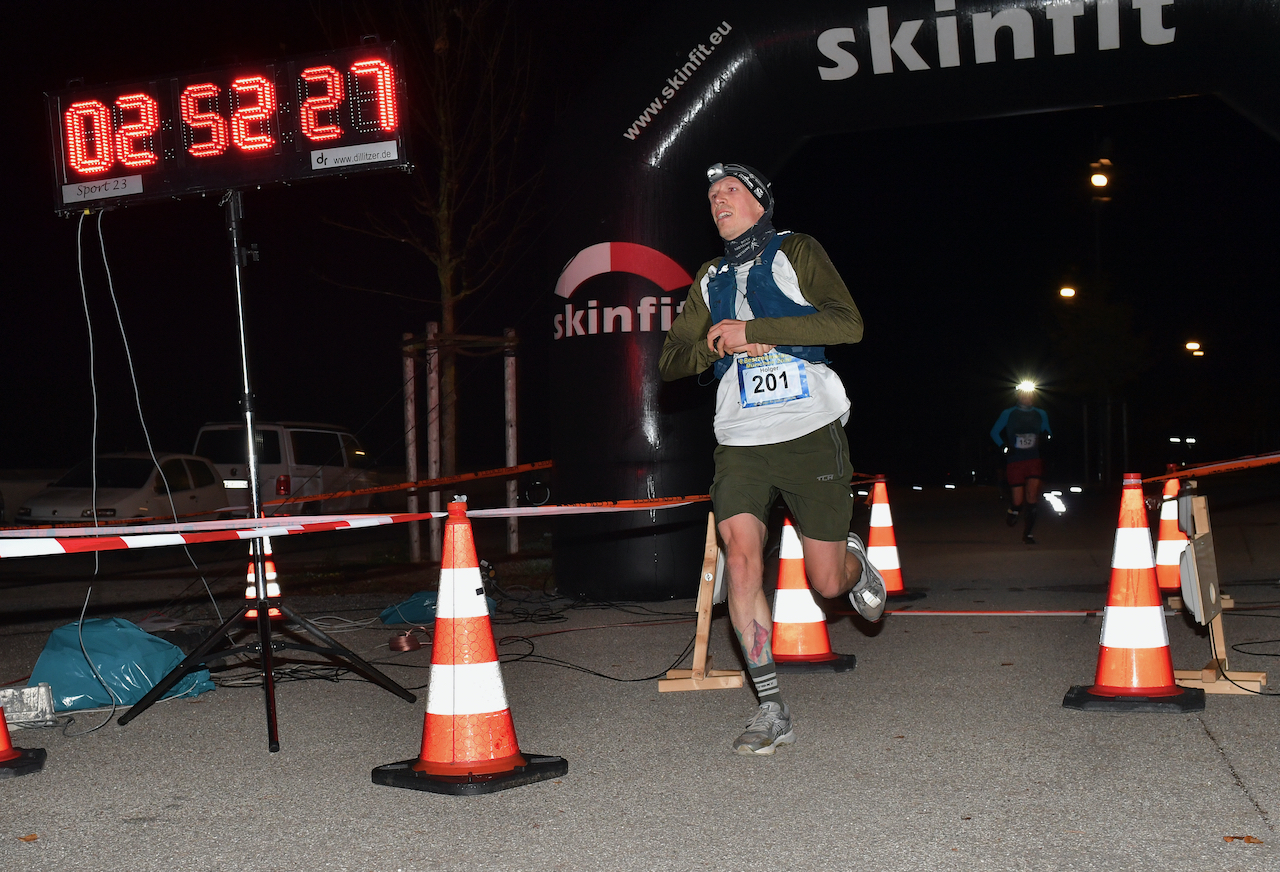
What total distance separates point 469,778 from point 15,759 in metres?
1.83

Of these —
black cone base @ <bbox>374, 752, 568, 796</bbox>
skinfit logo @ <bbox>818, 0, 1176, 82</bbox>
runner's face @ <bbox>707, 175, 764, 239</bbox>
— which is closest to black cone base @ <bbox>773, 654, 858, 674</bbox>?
black cone base @ <bbox>374, 752, 568, 796</bbox>

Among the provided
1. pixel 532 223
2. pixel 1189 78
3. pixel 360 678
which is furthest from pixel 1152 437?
pixel 360 678

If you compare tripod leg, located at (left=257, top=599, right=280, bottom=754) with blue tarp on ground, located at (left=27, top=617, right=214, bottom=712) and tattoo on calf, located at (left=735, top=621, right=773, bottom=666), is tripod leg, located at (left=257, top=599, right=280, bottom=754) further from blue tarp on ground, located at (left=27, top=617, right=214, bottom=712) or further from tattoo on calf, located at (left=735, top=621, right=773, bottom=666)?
tattoo on calf, located at (left=735, top=621, right=773, bottom=666)

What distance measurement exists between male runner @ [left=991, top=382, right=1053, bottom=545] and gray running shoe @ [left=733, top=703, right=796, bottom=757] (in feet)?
31.7

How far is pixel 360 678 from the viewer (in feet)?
20.8

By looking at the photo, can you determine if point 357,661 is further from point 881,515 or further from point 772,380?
point 881,515

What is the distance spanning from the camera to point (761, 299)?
500 centimetres

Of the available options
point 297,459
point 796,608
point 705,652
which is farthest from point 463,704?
point 297,459

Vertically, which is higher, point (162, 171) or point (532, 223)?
point (532, 223)

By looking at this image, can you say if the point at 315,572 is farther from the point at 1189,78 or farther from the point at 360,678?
the point at 1189,78

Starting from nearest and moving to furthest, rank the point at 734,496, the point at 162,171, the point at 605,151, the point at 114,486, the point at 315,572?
the point at 734,496 < the point at 162,171 < the point at 605,151 < the point at 315,572 < the point at 114,486

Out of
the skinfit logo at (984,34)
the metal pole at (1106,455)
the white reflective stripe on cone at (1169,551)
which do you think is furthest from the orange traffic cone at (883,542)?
the metal pole at (1106,455)

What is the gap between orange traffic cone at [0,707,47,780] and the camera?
446 centimetres

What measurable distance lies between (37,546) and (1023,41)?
264 inches
